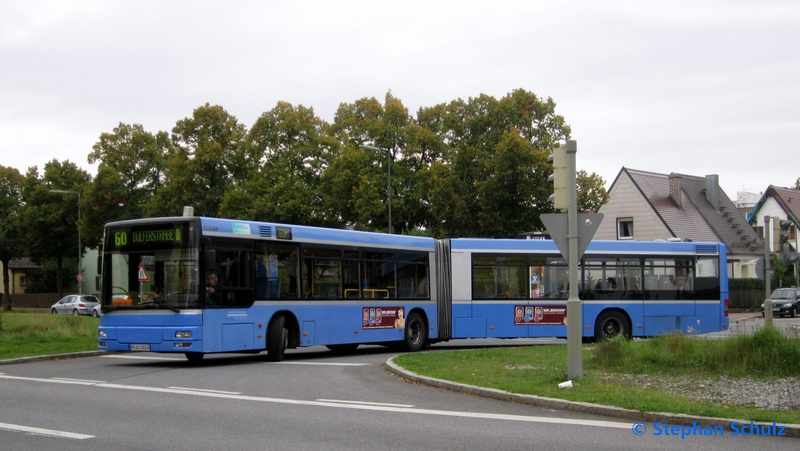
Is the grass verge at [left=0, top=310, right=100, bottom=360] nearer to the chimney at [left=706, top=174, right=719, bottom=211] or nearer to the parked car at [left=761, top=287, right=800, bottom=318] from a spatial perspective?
the parked car at [left=761, top=287, right=800, bottom=318]

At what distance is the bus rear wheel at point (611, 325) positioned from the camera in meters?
22.5

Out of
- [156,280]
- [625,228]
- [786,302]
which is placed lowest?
[786,302]

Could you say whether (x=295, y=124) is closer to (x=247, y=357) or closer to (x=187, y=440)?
(x=247, y=357)

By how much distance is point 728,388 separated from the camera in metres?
11.5

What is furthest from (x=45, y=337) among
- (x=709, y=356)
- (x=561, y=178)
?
(x=709, y=356)

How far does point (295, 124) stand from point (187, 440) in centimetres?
4538

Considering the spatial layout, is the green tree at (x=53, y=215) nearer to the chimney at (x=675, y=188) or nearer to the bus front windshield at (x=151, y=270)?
the chimney at (x=675, y=188)

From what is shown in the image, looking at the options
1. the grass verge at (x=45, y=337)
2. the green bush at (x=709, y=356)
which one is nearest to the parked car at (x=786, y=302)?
the green bush at (x=709, y=356)

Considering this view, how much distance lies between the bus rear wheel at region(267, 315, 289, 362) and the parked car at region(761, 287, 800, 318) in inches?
1442

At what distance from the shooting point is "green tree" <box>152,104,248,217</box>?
53.2 meters

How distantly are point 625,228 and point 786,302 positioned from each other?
40.3ft

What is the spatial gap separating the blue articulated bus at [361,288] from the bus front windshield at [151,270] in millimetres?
20

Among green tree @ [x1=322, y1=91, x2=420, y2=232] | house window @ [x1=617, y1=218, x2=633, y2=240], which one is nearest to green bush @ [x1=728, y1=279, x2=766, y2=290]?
house window @ [x1=617, y1=218, x2=633, y2=240]

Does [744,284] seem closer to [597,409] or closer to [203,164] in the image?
[203,164]
